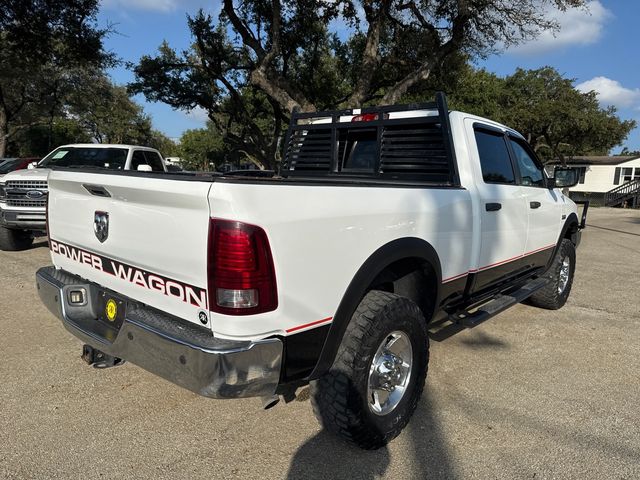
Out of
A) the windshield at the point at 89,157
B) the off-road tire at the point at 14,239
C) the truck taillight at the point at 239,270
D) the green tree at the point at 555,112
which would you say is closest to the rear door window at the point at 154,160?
the windshield at the point at 89,157

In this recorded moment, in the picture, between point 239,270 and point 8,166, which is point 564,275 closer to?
point 239,270

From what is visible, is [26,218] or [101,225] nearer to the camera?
[101,225]

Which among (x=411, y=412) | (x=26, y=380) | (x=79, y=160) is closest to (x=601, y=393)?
(x=411, y=412)

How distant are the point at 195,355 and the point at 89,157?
334 inches

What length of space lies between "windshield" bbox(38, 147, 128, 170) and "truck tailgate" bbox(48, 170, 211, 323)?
6.71 m

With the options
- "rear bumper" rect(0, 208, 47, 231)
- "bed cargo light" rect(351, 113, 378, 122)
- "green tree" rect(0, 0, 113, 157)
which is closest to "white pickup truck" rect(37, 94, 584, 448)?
"bed cargo light" rect(351, 113, 378, 122)

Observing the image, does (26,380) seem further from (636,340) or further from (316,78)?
(316,78)

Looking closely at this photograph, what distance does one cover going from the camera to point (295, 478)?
2422 mm

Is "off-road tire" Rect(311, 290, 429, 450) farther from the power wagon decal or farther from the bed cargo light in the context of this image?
the bed cargo light

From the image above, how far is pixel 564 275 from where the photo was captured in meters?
5.54

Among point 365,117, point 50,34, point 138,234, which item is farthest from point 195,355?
point 50,34

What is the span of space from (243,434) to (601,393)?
8.46 feet

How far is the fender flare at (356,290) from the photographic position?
236cm

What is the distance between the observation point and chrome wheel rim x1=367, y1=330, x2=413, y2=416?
267 centimetres
